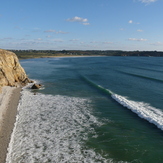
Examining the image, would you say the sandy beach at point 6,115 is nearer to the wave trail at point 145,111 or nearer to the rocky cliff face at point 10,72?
the rocky cliff face at point 10,72

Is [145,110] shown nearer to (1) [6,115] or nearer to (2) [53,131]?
(2) [53,131]

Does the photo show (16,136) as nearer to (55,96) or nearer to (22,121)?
(22,121)

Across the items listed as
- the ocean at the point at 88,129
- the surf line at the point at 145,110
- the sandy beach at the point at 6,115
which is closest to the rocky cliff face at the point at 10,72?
the sandy beach at the point at 6,115

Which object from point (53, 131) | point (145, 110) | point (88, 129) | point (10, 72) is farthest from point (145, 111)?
point (10, 72)

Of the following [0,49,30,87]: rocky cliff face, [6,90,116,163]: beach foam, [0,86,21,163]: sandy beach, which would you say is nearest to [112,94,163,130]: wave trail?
[6,90,116,163]: beach foam

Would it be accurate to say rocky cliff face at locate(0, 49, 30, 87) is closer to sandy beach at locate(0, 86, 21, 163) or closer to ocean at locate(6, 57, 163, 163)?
sandy beach at locate(0, 86, 21, 163)

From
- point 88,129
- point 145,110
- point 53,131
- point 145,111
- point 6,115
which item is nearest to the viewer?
point 53,131

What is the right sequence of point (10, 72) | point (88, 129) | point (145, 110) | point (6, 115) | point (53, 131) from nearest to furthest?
point (53, 131)
point (88, 129)
point (6, 115)
point (145, 110)
point (10, 72)
